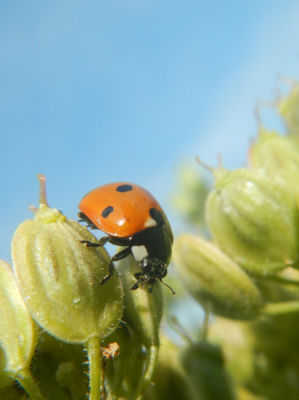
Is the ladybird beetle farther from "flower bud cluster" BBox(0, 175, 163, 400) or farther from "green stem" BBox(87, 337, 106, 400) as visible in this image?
"green stem" BBox(87, 337, 106, 400)

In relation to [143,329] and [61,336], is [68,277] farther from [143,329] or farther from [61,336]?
[143,329]

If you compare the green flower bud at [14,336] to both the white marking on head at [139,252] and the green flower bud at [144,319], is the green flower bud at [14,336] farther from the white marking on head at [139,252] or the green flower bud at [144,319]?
the white marking on head at [139,252]

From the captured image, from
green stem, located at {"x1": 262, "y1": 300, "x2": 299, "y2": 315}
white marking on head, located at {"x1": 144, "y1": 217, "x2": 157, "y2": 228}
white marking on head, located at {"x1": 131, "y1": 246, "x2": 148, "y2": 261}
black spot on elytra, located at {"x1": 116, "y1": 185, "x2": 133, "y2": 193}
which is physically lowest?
green stem, located at {"x1": 262, "y1": 300, "x2": 299, "y2": 315}

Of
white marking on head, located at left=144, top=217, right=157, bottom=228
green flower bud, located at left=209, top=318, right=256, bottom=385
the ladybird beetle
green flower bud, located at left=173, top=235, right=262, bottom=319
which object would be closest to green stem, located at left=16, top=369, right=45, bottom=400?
the ladybird beetle

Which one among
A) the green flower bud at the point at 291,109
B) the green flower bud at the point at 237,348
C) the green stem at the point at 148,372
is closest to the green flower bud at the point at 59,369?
the green stem at the point at 148,372

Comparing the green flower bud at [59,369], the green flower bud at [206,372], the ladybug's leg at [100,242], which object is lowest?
the green flower bud at [206,372]

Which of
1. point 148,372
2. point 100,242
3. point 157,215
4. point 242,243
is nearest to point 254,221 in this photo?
point 242,243
